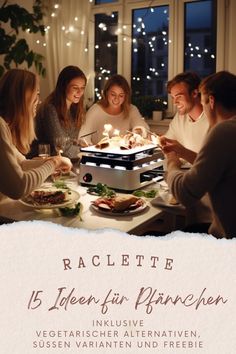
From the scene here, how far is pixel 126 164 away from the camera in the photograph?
104cm

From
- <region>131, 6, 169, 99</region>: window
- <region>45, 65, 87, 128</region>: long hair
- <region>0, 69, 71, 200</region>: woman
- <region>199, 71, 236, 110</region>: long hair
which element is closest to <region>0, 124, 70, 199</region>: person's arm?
<region>0, 69, 71, 200</region>: woman

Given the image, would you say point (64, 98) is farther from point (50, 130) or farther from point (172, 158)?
point (172, 158)

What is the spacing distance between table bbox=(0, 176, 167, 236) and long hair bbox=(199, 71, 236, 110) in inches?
11.6

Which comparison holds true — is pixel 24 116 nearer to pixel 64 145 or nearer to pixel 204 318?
pixel 64 145

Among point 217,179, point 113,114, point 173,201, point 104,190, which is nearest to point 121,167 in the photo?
point 104,190

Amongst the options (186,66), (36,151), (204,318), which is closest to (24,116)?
(36,151)

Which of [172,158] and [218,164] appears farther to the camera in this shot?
[172,158]

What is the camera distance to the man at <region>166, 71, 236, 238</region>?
0.82m

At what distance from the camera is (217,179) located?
0.84 m

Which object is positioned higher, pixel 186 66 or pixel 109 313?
pixel 186 66

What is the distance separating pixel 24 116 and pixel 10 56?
0.41 feet

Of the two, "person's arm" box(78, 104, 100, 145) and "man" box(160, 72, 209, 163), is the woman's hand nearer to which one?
"person's arm" box(78, 104, 100, 145)

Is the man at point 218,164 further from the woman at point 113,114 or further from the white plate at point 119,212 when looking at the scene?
the woman at point 113,114

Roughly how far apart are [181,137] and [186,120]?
1.7 inches
